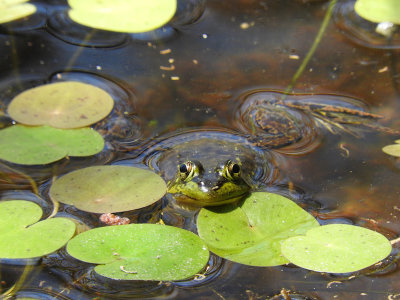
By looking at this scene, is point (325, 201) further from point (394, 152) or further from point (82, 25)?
point (82, 25)

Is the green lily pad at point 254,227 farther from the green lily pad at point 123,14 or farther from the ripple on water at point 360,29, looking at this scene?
the ripple on water at point 360,29

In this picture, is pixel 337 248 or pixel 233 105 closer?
pixel 337 248

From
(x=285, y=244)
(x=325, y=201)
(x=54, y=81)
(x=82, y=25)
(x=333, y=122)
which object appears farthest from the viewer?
(x=82, y=25)

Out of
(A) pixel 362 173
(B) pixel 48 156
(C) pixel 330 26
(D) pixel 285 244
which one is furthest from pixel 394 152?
(B) pixel 48 156

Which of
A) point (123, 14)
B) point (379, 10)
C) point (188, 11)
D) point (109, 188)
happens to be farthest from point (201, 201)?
point (379, 10)

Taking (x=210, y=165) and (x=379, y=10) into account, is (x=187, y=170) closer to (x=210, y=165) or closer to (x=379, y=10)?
(x=210, y=165)

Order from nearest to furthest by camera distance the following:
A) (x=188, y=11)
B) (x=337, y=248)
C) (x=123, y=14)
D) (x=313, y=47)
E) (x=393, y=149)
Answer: (x=337, y=248) < (x=393, y=149) < (x=123, y=14) < (x=313, y=47) < (x=188, y=11)

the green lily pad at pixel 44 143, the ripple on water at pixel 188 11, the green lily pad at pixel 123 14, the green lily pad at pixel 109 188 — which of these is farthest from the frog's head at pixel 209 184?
the ripple on water at pixel 188 11
